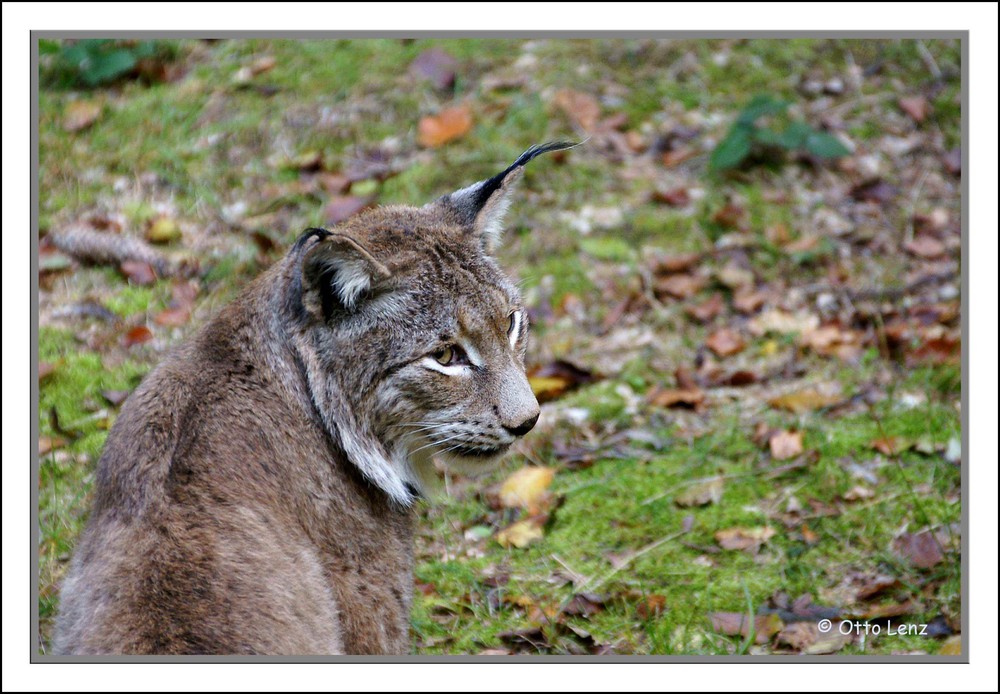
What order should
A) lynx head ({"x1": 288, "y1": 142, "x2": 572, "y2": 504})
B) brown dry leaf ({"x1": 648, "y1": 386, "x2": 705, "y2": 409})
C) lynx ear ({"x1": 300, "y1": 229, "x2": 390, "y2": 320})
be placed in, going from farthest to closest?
brown dry leaf ({"x1": 648, "y1": 386, "x2": 705, "y2": 409})
lynx head ({"x1": 288, "y1": 142, "x2": 572, "y2": 504})
lynx ear ({"x1": 300, "y1": 229, "x2": 390, "y2": 320})

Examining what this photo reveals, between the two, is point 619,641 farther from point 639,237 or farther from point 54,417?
point 639,237

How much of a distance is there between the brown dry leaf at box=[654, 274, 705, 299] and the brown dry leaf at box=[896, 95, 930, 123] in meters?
1.95

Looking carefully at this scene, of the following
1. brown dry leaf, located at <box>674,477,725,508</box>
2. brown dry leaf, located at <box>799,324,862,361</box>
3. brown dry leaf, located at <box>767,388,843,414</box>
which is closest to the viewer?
brown dry leaf, located at <box>674,477,725,508</box>

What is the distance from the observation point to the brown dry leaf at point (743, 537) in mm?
5840

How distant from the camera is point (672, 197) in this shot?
833 centimetres

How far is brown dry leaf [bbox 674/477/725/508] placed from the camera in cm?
620

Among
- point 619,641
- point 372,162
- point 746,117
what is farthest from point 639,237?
point 619,641

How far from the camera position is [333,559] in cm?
424

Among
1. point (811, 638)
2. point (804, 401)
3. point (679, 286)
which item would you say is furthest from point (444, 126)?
point (811, 638)

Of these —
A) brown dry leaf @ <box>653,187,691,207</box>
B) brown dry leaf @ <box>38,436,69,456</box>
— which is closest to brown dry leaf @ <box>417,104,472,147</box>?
brown dry leaf @ <box>653,187,691,207</box>

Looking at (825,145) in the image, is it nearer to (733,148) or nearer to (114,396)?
(733,148)

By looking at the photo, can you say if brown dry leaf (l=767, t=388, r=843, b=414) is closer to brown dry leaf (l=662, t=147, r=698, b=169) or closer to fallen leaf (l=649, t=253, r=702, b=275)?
fallen leaf (l=649, t=253, r=702, b=275)

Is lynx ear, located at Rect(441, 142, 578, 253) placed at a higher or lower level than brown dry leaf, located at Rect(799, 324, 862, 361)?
higher

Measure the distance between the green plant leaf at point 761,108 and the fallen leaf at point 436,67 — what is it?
7.47 feet
